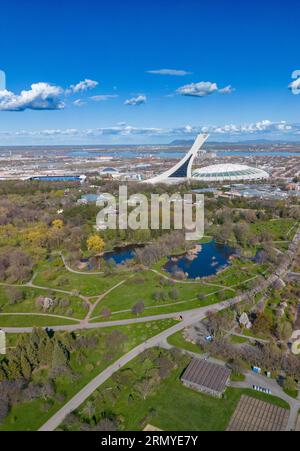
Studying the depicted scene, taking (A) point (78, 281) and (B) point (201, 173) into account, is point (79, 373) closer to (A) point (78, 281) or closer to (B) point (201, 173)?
(A) point (78, 281)

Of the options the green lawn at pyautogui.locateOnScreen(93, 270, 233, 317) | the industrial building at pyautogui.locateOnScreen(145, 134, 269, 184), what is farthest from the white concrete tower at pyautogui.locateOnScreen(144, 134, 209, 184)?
the green lawn at pyautogui.locateOnScreen(93, 270, 233, 317)

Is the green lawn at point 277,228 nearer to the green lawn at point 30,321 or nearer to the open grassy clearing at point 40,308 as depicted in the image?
the open grassy clearing at point 40,308

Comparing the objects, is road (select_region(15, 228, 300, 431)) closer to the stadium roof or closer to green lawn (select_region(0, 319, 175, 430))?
green lawn (select_region(0, 319, 175, 430))

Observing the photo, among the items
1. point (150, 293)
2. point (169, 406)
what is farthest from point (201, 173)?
point (169, 406)

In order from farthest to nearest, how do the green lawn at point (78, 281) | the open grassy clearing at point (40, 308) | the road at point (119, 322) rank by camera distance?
the green lawn at point (78, 281)
the open grassy clearing at point (40, 308)
the road at point (119, 322)

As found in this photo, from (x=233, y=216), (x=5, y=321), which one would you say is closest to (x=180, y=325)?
(x=5, y=321)

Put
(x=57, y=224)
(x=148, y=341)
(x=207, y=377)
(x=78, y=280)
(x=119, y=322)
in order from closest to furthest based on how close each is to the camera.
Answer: (x=207, y=377), (x=148, y=341), (x=119, y=322), (x=78, y=280), (x=57, y=224)

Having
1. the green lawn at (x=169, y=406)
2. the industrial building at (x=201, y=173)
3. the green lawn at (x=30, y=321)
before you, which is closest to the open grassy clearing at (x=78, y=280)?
the green lawn at (x=30, y=321)
